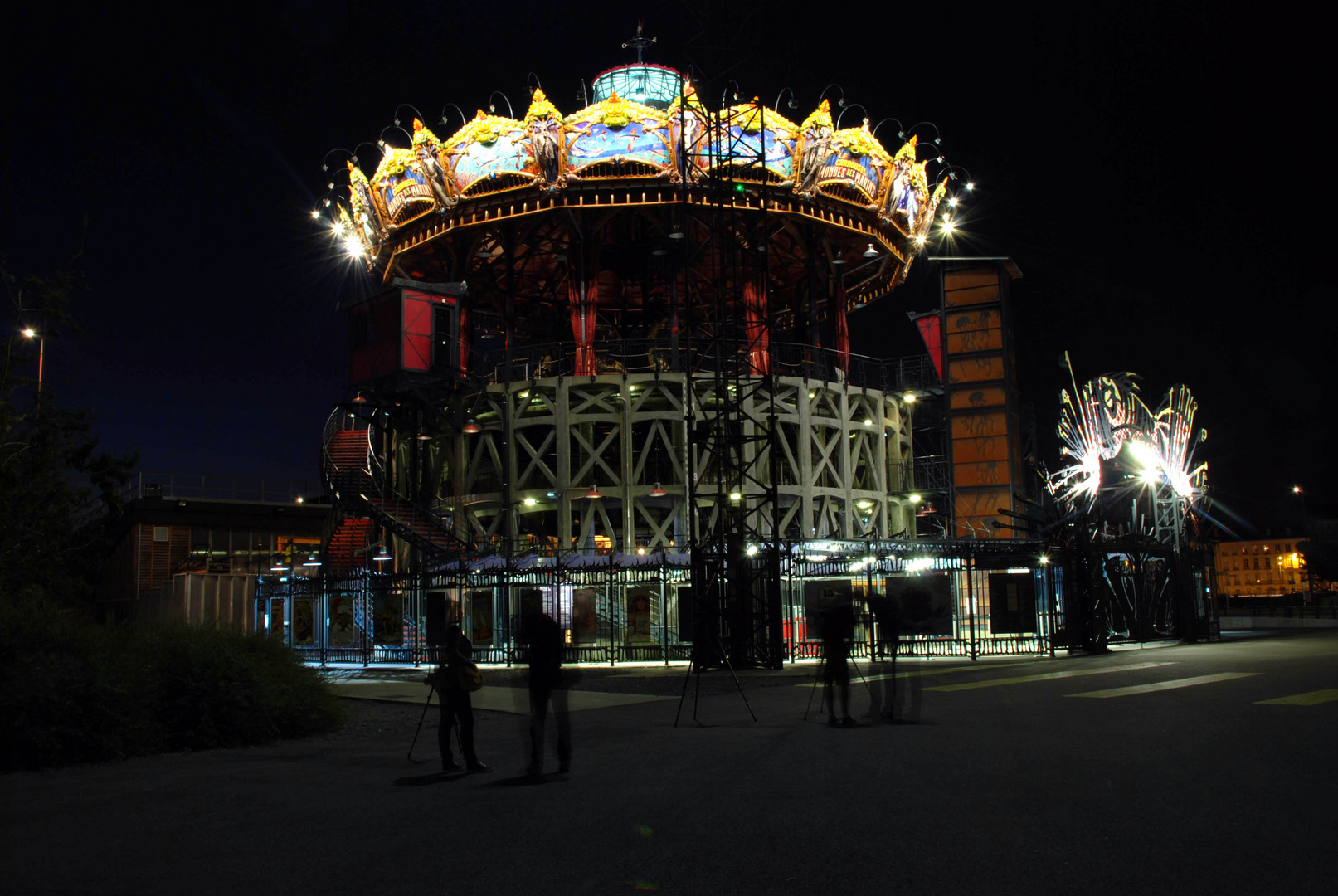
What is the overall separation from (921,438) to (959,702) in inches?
1609

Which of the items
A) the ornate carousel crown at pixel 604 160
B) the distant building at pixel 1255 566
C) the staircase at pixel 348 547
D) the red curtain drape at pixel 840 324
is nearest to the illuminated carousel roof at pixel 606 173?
the ornate carousel crown at pixel 604 160

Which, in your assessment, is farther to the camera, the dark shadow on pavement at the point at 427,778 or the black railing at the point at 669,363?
the black railing at the point at 669,363

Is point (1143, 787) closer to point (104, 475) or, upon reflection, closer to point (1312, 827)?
point (1312, 827)

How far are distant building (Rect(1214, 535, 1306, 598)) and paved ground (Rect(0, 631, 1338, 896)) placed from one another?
15123 centimetres

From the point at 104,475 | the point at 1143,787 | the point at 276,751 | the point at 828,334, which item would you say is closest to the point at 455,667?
the point at 276,751

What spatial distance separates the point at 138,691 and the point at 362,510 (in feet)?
88.1

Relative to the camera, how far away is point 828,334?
4653 cm

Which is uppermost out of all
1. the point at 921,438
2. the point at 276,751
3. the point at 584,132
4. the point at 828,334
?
the point at 584,132

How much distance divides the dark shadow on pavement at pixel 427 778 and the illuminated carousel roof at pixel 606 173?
28.3 m

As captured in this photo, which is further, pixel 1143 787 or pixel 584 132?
pixel 584 132

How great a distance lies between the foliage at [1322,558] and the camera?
85.7m

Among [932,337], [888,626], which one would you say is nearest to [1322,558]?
[932,337]

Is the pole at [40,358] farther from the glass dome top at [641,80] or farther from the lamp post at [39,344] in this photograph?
the glass dome top at [641,80]

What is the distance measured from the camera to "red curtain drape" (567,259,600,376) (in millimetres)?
39094
